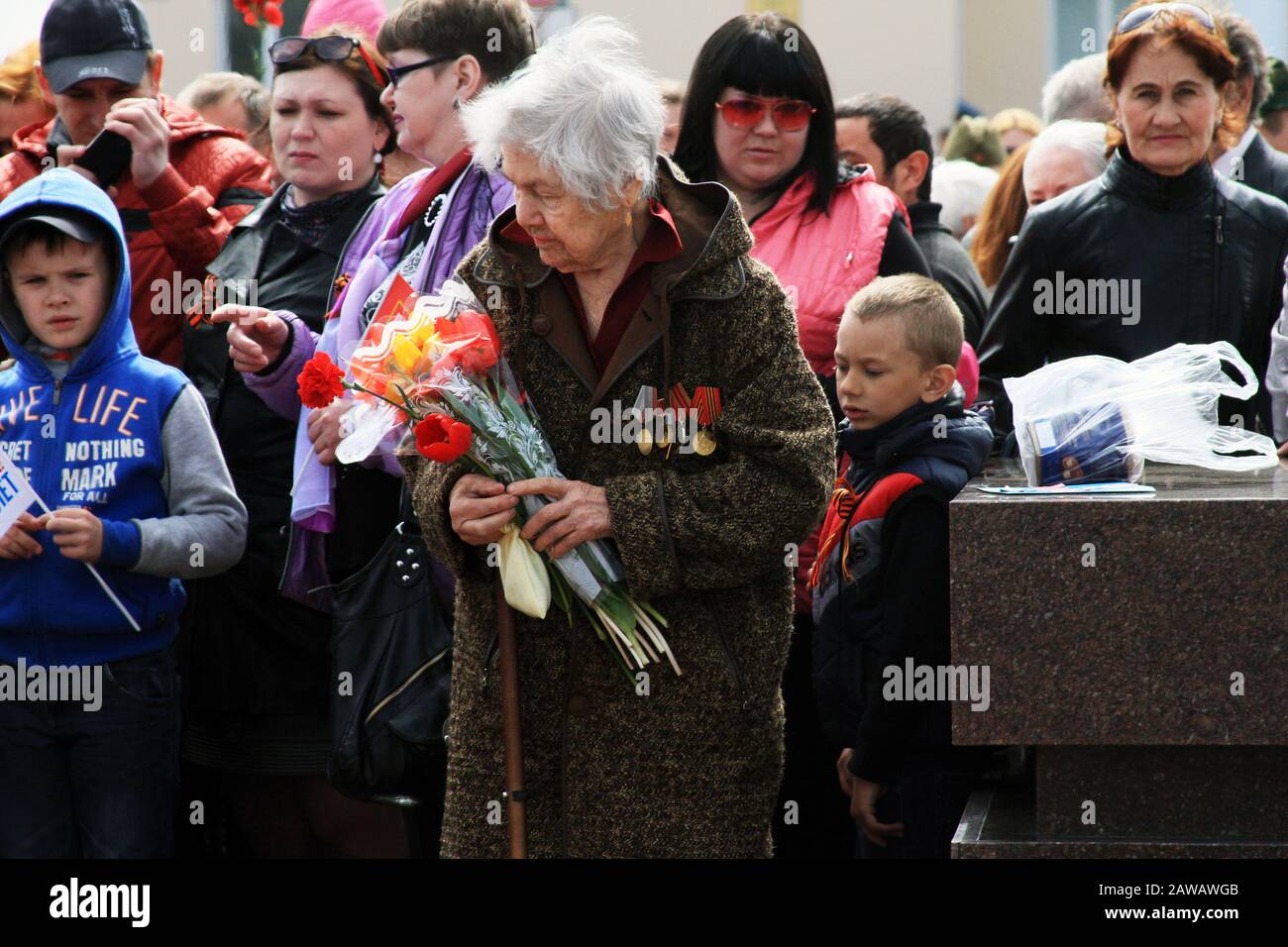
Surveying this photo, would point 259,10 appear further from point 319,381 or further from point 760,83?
point 319,381

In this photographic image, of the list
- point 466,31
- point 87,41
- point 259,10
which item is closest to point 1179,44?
point 466,31

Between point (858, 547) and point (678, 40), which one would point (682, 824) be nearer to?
point (858, 547)

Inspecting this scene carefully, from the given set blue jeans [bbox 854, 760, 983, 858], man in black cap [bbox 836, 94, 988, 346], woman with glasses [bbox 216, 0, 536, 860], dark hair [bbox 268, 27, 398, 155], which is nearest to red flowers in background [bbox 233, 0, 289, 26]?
dark hair [bbox 268, 27, 398, 155]

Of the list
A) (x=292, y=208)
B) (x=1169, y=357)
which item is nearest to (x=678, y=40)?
(x=292, y=208)

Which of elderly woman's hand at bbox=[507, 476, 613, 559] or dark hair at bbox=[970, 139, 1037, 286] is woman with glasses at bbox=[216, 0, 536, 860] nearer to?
elderly woman's hand at bbox=[507, 476, 613, 559]

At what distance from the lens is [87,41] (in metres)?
5.27

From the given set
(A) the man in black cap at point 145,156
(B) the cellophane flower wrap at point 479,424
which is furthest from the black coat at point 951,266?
(B) the cellophane flower wrap at point 479,424

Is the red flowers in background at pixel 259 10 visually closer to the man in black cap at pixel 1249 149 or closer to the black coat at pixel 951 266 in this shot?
the black coat at pixel 951 266

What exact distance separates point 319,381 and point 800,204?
184cm

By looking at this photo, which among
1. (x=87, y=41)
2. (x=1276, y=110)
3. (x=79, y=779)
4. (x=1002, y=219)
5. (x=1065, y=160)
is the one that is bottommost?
(x=79, y=779)

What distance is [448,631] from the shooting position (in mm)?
4082

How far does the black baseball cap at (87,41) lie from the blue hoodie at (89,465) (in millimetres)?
761

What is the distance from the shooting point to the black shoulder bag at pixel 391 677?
3992 mm

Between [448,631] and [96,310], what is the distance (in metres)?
1.34
